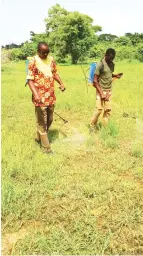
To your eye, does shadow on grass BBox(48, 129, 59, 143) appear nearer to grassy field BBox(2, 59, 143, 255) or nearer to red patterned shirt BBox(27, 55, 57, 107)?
grassy field BBox(2, 59, 143, 255)

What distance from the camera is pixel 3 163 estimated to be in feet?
14.3

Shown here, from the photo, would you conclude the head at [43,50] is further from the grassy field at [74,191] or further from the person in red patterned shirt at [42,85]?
the grassy field at [74,191]

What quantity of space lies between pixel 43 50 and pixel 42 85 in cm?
48

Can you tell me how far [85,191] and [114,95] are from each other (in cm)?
661

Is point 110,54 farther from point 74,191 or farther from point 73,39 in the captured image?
point 73,39

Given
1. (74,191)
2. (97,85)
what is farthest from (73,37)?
(74,191)

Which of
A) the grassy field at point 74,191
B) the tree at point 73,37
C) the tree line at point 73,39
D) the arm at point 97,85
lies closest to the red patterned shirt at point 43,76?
the grassy field at point 74,191

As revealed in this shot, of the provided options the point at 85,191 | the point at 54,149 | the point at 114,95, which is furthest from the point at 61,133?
the point at 114,95

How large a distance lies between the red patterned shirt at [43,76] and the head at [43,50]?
6 centimetres

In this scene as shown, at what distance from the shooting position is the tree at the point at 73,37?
34.4 meters

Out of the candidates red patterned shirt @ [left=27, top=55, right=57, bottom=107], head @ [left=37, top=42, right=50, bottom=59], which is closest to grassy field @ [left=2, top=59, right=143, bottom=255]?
red patterned shirt @ [left=27, top=55, right=57, bottom=107]

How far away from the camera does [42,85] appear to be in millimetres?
4746

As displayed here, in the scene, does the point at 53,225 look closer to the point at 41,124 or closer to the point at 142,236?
the point at 142,236

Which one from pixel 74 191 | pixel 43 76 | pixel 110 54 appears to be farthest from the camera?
pixel 110 54
